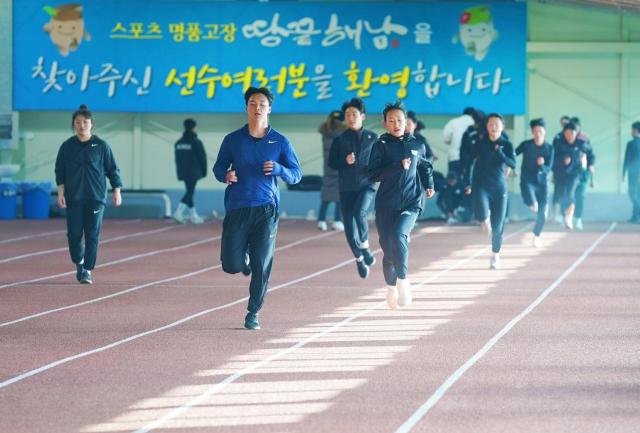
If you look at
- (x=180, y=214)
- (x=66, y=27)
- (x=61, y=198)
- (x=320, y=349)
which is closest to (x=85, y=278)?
(x=61, y=198)

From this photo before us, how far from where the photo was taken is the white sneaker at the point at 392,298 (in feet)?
44.5

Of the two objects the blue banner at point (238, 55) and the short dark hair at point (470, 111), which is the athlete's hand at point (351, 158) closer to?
the short dark hair at point (470, 111)

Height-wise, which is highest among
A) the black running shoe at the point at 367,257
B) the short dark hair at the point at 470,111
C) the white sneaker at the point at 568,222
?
the short dark hair at the point at 470,111

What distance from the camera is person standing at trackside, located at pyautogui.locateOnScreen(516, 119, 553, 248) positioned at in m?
21.6

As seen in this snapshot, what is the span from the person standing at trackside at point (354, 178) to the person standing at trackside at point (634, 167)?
1425cm

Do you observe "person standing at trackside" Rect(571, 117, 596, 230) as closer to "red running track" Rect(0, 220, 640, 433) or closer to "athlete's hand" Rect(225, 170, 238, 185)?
"red running track" Rect(0, 220, 640, 433)

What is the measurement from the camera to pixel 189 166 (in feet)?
95.7

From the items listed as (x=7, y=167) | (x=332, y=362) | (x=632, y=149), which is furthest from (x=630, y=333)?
(x=7, y=167)

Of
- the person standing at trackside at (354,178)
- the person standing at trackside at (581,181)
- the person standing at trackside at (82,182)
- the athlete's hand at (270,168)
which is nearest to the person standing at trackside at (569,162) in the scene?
the person standing at trackside at (581,181)

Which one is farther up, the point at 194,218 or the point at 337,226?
the point at 194,218

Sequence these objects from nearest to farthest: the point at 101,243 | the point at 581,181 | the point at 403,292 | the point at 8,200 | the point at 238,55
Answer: the point at 403,292
the point at 101,243
the point at 581,181
the point at 8,200
the point at 238,55

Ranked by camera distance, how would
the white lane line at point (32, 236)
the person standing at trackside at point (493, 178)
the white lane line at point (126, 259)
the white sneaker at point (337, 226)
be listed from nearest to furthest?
the white lane line at point (126, 259), the person standing at trackside at point (493, 178), the white lane line at point (32, 236), the white sneaker at point (337, 226)

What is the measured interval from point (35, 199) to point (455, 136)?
343 inches

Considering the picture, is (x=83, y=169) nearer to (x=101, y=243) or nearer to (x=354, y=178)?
(x=354, y=178)
